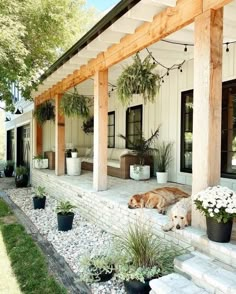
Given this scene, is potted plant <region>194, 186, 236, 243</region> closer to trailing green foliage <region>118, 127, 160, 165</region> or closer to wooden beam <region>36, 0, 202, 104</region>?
wooden beam <region>36, 0, 202, 104</region>

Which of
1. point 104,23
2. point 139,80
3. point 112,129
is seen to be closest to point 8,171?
point 112,129

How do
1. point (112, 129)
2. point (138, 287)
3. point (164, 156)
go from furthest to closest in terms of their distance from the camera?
point (112, 129) < point (164, 156) < point (138, 287)

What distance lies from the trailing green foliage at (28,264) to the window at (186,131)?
327cm

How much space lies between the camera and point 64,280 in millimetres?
2947

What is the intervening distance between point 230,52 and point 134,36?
1852mm

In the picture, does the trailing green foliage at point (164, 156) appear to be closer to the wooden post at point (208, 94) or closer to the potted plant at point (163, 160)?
the potted plant at point (163, 160)

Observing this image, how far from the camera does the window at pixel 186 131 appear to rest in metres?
5.65

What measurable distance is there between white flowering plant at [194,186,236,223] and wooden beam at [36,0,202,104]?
1.69m

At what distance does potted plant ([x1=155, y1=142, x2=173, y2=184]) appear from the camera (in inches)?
229

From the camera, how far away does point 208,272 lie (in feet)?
7.11

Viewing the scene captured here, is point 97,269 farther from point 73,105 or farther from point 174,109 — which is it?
point 73,105

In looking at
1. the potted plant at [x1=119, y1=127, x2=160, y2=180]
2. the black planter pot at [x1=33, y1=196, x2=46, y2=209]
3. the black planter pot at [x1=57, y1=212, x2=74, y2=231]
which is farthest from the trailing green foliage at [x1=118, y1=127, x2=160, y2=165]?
the black planter pot at [x1=57, y1=212, x2=74, y2=231]

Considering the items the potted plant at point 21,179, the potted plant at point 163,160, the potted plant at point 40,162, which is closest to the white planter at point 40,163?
the potted plant at point 40,162

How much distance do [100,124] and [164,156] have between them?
1902mm
